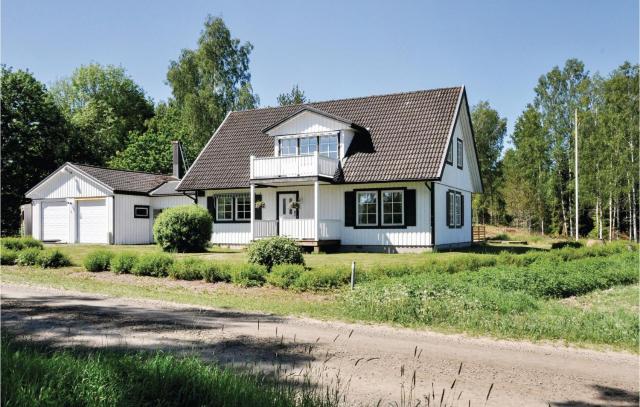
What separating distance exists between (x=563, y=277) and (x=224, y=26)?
123 feet

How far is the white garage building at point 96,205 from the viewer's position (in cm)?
2936

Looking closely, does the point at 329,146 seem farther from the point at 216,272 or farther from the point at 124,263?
the point at 216,272

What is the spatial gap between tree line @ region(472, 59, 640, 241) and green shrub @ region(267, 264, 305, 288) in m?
32.9

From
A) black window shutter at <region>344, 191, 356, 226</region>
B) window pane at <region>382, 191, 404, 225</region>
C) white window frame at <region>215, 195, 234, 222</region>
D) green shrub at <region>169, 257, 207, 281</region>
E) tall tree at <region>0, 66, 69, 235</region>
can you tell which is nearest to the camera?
green shrub at <region>169, 257, 207, 281</region>

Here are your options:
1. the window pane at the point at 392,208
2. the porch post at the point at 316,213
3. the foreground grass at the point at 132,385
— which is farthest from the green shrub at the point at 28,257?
the foreground grass at the point at 132,385

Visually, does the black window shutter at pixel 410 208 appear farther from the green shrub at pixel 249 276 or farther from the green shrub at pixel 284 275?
the green shrub at pixel 249 276

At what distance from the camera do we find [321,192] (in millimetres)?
24953

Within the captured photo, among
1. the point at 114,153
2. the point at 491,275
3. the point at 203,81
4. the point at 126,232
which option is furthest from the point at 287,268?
the point at 114,153

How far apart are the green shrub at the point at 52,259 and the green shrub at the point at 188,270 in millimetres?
5580

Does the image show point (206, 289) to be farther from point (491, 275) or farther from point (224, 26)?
point (224, 26)

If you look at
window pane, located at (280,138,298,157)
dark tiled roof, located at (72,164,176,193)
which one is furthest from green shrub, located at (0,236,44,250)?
window pane, located at (280,138,298,157)

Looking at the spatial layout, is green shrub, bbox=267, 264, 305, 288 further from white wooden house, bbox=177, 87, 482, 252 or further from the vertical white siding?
the vertical white siding

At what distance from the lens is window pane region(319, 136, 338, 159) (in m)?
25.2

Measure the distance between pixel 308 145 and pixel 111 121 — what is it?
35.0 meters
